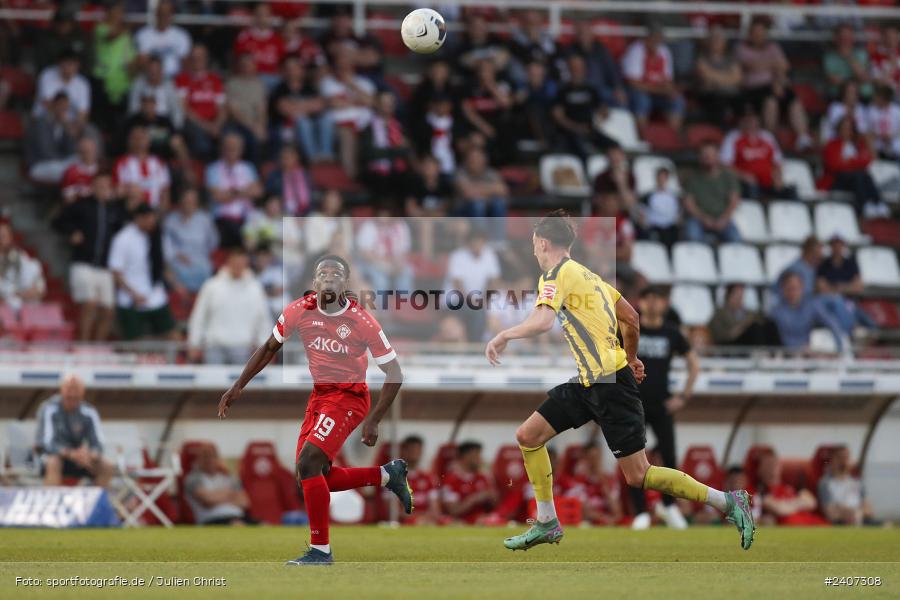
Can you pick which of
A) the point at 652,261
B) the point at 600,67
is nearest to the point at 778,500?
the point at 652,261

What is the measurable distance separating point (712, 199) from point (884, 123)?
14.0 feet

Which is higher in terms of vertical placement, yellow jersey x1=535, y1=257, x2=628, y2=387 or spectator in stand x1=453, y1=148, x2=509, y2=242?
spectator in stand x1=453, y1=148, x2=509, y2=242

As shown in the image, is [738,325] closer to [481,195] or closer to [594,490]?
[594,490]

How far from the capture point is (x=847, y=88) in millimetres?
24016

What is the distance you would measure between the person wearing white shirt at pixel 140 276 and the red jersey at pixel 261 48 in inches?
170

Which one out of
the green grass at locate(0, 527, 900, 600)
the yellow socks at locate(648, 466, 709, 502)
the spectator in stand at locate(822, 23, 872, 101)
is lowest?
the green grass at locate(0, 527, 900, 600)

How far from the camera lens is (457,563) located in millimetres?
10320

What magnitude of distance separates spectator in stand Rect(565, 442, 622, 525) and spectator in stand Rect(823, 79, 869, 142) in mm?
9015

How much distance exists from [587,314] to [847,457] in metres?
8.38

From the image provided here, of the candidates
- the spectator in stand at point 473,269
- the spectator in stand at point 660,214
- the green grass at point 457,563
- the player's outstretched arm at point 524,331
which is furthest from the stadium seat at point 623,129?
the player's outstretched arm at point 524,331

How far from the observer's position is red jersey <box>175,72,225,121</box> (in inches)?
806

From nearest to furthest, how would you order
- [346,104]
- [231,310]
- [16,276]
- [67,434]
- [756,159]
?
[67,434], [231,310], [16,276], [346,104], [756,159]

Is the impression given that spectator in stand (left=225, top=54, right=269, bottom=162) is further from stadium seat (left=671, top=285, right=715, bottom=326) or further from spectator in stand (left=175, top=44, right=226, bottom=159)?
stadium seat (left=671, top=285, right=715, bottom=326)

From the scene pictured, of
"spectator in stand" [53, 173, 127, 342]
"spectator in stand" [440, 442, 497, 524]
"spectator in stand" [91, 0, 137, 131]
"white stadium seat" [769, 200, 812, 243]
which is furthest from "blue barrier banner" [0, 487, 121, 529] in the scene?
"white stadium seat" [769, 200, 812, 243]
